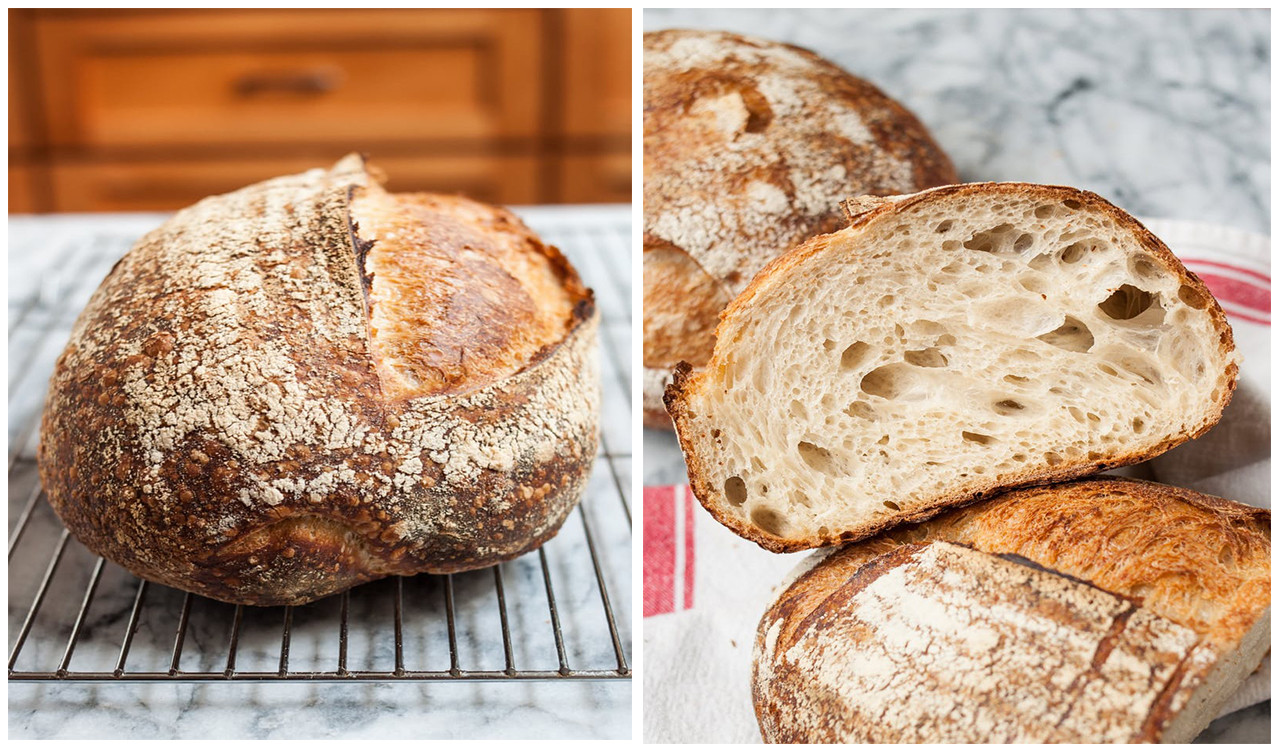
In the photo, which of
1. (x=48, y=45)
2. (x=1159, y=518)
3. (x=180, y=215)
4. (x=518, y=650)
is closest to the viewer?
(x=1159, y=518)

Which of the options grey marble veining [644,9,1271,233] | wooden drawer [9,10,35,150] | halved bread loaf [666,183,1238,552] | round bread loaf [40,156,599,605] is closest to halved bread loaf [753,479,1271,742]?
halved bread loaf [666,183,1238,552]

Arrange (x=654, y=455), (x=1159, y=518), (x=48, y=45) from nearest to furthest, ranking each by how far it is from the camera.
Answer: (x=1159, y=518) → (x=654, y=455) → (x=48, y=45)

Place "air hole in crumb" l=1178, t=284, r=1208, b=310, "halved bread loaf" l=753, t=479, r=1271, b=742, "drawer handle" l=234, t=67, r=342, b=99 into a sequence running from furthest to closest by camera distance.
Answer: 1. "drawer handle" l=234, t=67, r=342, b=99
2. "air hole in crumb" l=1178, t=284, r=1208, b=310
3. "halved bread loaf" l=753, t=479, r=1271, b=742

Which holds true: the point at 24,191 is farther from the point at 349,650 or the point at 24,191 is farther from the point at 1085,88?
the point at 1085,88

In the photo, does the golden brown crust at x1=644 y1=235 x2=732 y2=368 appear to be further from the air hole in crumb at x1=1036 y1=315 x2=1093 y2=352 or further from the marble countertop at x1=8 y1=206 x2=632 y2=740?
the air hole in crumb at x1=1036 y1=315 x2=1093 y2=352

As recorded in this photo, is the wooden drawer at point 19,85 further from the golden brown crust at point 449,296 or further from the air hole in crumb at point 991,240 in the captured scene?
the air hole in crumb at point 991,240

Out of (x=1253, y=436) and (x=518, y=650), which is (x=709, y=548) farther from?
(x=1253, y=436)

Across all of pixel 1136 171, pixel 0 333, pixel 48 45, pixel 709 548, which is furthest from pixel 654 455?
pixel 48 45

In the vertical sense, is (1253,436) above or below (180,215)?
below
